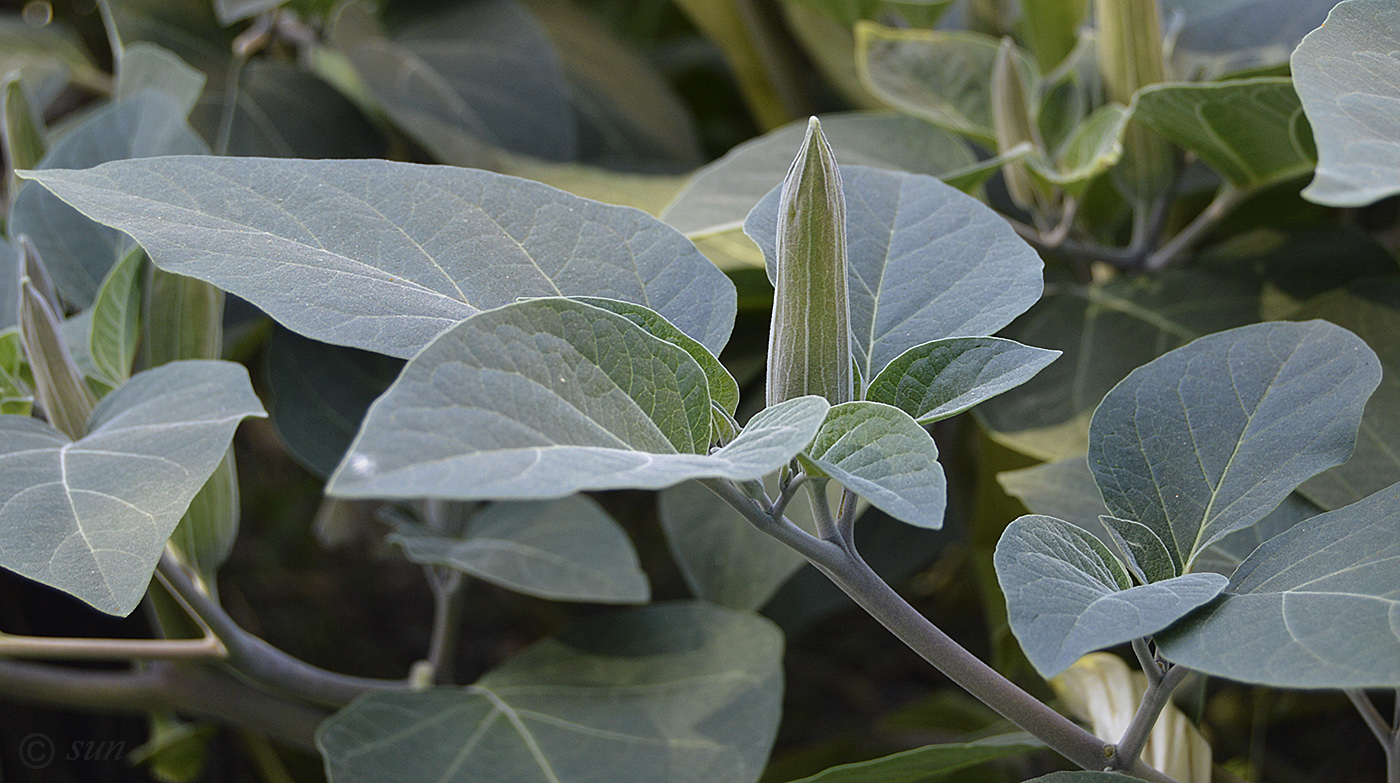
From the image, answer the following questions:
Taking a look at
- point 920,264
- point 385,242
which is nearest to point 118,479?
point 385,242

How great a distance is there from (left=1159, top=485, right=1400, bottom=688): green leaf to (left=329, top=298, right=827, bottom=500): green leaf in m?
0.08

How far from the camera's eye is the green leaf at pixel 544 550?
35 centimetres

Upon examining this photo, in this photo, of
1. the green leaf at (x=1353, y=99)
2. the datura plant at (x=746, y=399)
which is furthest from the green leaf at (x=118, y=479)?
the green leaf at (x=1353, y=99)

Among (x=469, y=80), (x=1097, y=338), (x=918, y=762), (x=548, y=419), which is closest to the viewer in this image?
(x=548, y=419)

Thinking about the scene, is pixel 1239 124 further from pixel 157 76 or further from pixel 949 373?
pixel 157 76

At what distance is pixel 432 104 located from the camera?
46cm

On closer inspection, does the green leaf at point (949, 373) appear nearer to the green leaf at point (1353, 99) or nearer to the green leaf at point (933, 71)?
the green leaf at point (1353, 99)

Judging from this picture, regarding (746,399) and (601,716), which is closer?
(601,716)

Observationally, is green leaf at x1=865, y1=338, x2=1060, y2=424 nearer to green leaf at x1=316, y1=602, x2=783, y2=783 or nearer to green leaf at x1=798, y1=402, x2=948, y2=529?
green leaf at x1=798, y1=402, x2=948, y2=529

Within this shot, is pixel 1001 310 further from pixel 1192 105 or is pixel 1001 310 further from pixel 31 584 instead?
pixel 31 584

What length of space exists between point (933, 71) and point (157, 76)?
11.8 inches

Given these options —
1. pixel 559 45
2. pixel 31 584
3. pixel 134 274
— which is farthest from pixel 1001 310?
pixel 31 584

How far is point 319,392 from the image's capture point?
417 millimetres

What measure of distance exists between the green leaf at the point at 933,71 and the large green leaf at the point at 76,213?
251mm
